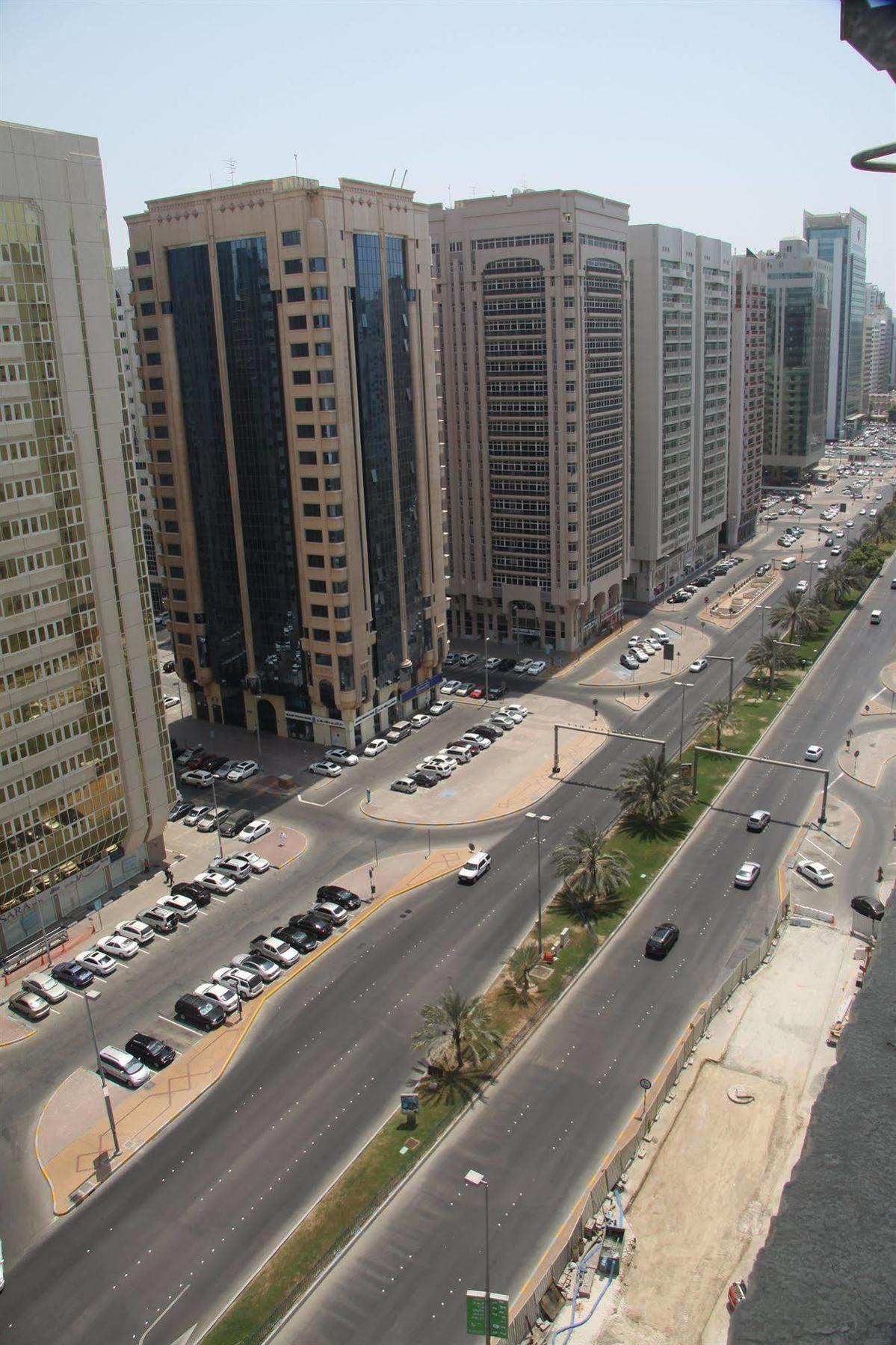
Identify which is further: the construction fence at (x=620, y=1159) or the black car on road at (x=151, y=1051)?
the black car on road at (x=151, y=1051)

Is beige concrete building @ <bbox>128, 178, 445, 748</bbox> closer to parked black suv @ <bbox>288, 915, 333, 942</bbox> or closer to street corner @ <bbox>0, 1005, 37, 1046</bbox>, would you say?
parked black suv @ <bbox>288, 915, 333, 942</bbox>

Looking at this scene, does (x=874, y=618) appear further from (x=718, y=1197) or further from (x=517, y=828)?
(x=718, y=1197)

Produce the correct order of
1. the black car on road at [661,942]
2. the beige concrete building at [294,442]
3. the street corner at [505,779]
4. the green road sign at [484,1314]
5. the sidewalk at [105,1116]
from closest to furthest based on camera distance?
the green road sign at [484,1314] < the sidewalk at [105,1116] < the black car on road at [661,942] < the street corner at [505,779] < the beige concrete building at [294,442]

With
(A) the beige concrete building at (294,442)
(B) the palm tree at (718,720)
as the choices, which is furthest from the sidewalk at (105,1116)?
(B) the palm tree at (718,720)

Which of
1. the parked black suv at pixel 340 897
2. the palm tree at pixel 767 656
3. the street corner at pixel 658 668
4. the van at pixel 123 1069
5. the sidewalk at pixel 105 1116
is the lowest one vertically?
the sidewalk at pixel 105 1116

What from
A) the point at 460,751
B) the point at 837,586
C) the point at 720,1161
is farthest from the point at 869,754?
the point at 720,1161

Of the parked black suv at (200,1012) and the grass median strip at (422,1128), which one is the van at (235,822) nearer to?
the parked black suv at (200,1012)

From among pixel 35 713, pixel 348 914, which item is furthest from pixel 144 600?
pixel 348 914
